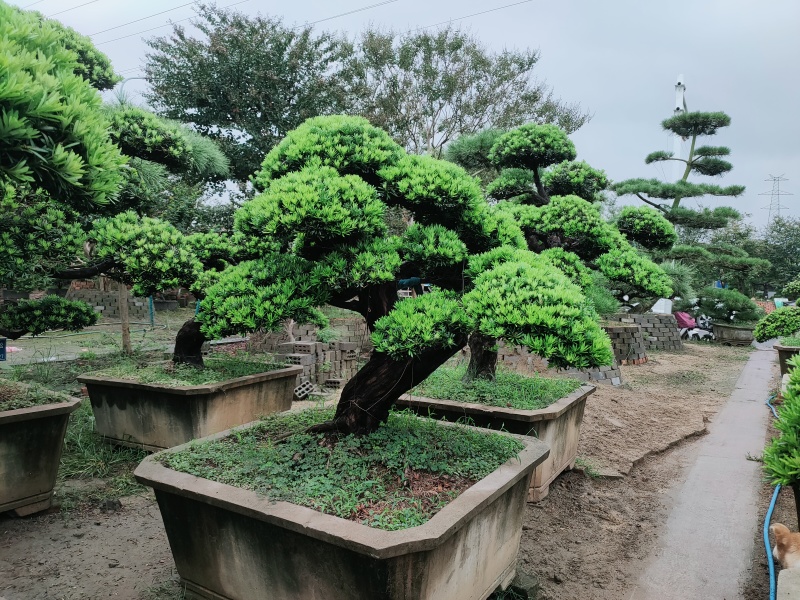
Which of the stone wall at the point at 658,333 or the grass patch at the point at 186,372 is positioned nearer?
the grass patch at the point at 186,372

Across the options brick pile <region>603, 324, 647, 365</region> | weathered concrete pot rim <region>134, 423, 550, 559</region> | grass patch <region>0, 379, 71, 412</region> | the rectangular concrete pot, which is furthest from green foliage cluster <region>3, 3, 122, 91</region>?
brick pile <region>603, 324, 647, 365</region>

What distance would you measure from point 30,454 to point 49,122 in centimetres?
185

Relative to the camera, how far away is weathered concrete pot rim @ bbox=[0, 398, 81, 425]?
266 centimetres

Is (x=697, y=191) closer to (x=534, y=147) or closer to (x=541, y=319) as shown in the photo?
(x=534, y=147)

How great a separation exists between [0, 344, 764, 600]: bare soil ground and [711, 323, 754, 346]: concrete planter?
982 centimetres

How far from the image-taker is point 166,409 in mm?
3609

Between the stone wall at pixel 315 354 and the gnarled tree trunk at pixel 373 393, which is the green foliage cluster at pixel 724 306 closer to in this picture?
the stone wall at pixel 315 354

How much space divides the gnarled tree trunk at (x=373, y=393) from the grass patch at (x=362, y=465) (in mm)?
62

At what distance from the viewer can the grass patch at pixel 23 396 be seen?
2.80 meters

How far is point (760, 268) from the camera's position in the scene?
11.6 metres

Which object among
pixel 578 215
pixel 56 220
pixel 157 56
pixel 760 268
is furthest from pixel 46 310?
pixel 760 268

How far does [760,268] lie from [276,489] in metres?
12.7

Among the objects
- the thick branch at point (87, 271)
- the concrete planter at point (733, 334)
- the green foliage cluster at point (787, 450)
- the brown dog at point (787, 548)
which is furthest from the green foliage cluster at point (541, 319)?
the concrete planter at point (733, 334)

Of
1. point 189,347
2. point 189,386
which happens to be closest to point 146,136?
point 189,347
